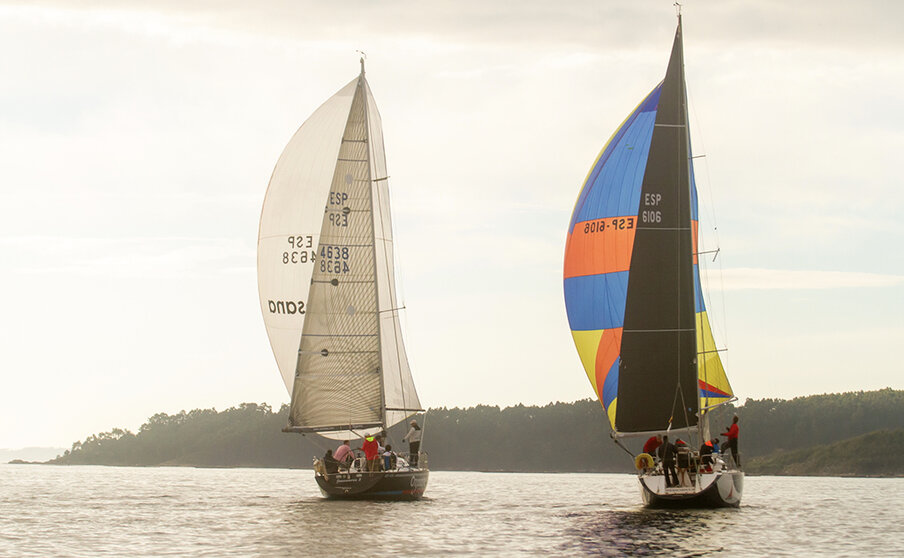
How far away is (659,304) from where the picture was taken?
107ft

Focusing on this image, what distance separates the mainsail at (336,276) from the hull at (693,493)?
9.77m

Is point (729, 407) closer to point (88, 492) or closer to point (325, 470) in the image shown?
point (88, 492)

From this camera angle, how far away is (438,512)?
1341 inches

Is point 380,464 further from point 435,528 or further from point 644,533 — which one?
point 644,533

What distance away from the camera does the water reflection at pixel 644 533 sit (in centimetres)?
2392

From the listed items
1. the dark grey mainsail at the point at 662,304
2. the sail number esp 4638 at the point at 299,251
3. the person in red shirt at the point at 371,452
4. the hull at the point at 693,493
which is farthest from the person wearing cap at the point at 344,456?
the hull at the point at 693,493

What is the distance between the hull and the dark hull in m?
7.46

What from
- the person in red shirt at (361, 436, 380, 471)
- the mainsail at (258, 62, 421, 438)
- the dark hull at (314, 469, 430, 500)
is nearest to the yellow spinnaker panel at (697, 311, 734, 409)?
the dark hull at (314, 469, 430, 500)

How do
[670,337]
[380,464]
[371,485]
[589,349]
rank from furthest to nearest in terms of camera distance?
[589,349], [380,464], [371,485], [670,337]

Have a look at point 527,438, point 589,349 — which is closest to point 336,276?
point 589,349

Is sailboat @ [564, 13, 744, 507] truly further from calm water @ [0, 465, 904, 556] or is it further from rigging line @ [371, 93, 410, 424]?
rigging line @ [371, 93, 410, 424]

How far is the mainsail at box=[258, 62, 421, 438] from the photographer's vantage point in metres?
37.3

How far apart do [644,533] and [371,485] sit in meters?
10.2

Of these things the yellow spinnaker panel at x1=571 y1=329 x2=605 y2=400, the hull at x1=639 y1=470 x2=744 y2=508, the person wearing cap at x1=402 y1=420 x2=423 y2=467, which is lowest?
the hull at x1=639 y1=470 x2=744 y2=508
